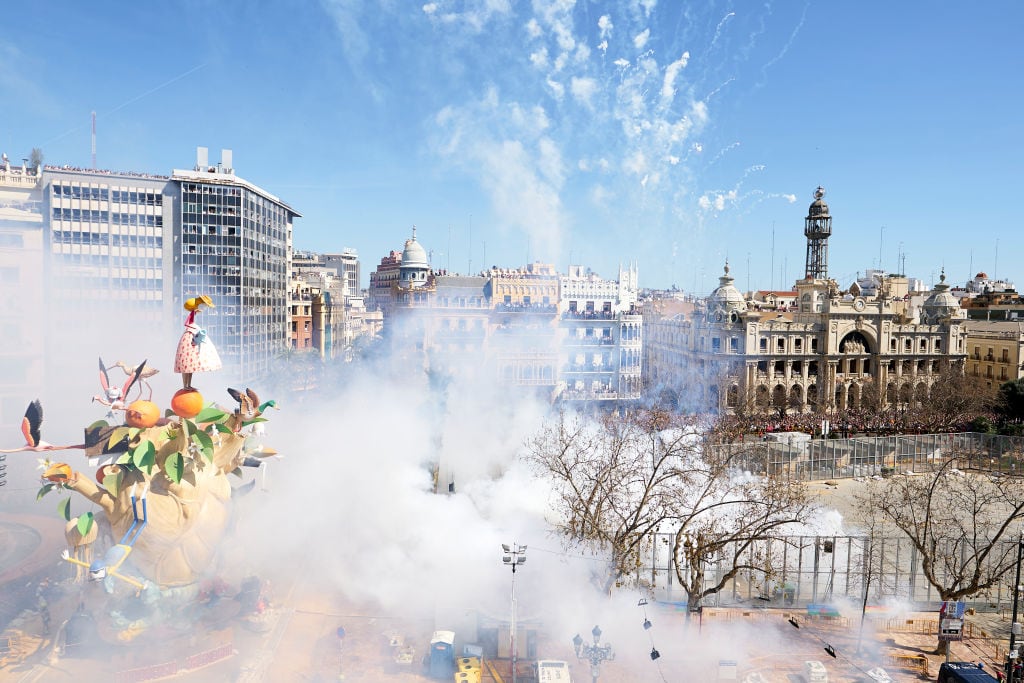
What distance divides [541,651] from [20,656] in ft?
38.6

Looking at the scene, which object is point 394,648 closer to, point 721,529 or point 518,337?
point 721,529

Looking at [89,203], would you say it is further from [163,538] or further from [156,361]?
[163,538]

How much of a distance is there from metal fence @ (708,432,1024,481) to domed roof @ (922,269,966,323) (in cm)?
2737

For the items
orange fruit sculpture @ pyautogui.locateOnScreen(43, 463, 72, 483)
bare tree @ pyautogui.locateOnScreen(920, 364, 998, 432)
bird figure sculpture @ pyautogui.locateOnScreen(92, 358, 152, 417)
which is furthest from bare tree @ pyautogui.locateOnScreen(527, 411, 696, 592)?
bare tree @ pyautogui.locateOnScreen(920, 364, 998, 432)

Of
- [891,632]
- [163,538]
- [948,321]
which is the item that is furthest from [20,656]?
[948,321]

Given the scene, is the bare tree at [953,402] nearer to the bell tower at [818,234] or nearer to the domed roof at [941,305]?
the domed roof at [941,305]

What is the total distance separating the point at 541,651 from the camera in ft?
55.7

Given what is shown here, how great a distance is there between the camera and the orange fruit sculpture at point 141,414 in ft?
50.3

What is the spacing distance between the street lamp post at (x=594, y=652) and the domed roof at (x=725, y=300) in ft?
134

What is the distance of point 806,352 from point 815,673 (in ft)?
143

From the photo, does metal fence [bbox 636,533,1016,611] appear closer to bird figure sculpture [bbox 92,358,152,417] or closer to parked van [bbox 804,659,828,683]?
parked van [bbox 804,659,828,683]

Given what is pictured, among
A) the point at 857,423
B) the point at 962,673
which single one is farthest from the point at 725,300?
the point at 962,673

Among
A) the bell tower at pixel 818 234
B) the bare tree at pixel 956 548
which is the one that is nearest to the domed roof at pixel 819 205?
the bell tower at pixel 818 234

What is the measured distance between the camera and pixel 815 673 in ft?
52.1
